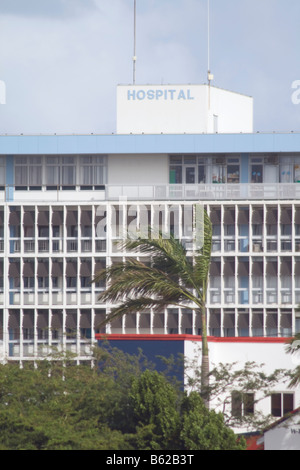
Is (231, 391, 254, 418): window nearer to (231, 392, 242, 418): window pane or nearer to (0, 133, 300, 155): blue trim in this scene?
(231, 392, 242, 418): window pane

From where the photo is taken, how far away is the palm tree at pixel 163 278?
39.0m

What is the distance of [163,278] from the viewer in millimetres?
39438

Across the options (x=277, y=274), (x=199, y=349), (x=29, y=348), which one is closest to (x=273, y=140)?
(x=277, y=274)

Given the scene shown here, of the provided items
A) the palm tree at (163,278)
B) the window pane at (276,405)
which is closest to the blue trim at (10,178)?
the window pane at (276,405)

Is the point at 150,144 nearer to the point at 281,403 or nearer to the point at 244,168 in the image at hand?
the point at 244,168

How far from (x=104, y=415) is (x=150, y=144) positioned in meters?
33.3

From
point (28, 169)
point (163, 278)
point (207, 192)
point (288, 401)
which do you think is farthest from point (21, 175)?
point (163, 278)

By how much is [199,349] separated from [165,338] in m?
2.45

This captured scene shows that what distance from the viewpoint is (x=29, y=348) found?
6456cm

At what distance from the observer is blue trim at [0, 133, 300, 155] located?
219 ft

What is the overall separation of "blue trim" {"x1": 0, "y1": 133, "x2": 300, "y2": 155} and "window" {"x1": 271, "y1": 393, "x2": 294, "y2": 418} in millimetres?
22330

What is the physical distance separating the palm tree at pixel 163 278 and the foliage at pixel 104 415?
2671 mm

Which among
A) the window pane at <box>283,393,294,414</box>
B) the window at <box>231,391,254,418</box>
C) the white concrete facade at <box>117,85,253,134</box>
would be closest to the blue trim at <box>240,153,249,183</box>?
the white concrete facade at <box>117,85,253,134</box>

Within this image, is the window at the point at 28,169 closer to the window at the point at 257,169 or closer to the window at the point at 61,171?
the window at the point at 61,171
